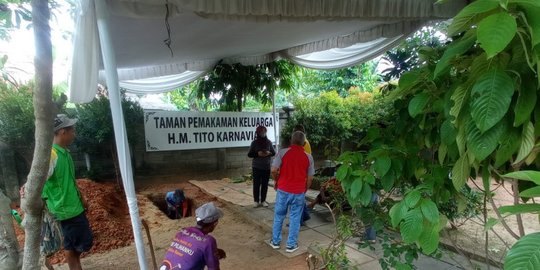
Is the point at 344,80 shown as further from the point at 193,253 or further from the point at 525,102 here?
the point at 525,102

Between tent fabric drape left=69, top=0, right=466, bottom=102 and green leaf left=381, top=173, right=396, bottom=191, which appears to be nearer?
green leaf left=381, top=173, right=396, bottom=191

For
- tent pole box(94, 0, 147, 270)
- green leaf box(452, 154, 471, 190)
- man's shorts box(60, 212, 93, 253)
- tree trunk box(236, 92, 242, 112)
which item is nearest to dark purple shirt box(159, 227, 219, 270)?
tent pole box(94, 0, 147, 270)

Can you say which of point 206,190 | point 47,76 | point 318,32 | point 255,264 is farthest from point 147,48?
point 206,190

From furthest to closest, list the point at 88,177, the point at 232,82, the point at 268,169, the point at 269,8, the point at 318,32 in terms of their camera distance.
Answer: the point at 232,82 < the point at 88,177 < the point at 268,169 < the point at 318,32 < the point at 269,8

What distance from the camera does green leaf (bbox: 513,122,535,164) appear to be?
0.74m

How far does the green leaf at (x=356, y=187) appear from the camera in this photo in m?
1.36

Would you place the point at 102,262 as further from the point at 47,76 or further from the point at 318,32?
the point at 318,32

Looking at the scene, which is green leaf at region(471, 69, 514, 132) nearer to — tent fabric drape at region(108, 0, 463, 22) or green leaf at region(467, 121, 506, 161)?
green leaf at region(467, 121, 506, 161)

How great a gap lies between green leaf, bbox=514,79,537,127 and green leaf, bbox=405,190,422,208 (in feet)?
1.24

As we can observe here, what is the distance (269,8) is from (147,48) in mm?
2050

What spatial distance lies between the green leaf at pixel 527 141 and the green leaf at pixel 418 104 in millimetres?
328

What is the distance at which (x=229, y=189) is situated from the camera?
626cm

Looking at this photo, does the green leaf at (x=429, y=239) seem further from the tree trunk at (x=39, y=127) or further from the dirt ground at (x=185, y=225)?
the dirt ground at (x=185, y=225)

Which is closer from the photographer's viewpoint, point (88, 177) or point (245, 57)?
point (245, 57)
